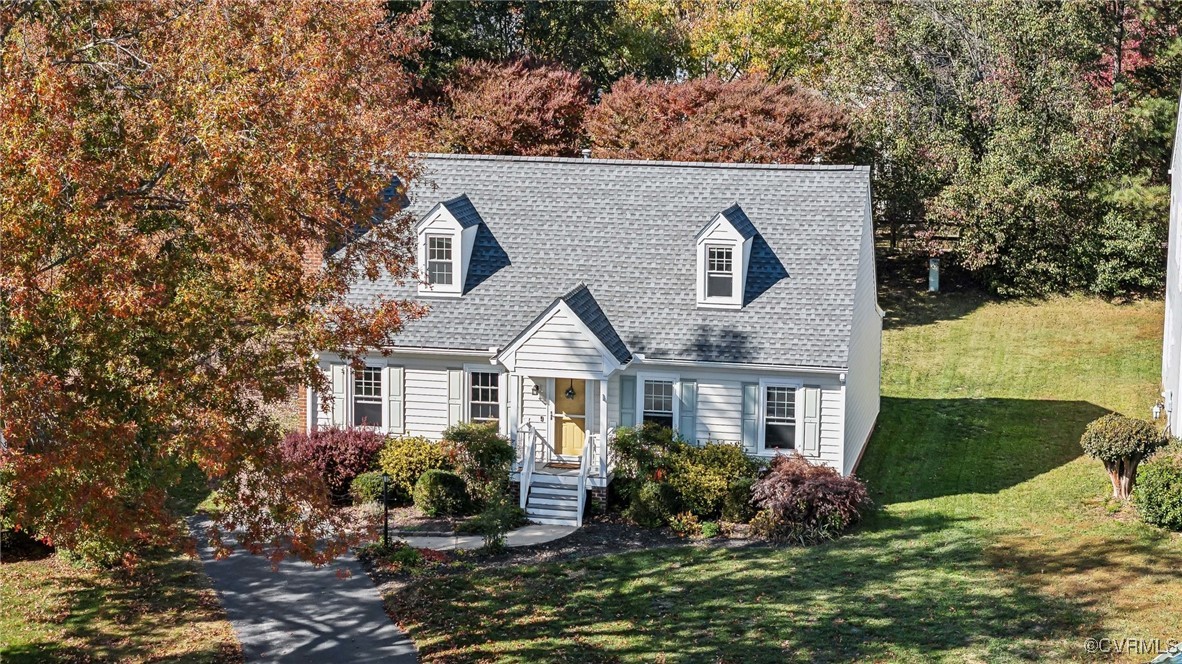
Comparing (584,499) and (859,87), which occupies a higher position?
(859,87)

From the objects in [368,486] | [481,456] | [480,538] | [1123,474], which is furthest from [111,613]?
[1123,474]

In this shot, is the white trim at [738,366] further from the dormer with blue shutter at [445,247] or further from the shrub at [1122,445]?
the shrub at [1122,445]

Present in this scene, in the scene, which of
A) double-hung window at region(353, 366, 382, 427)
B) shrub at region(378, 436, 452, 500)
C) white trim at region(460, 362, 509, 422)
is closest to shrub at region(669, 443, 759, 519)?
white trim at region(460, 362, 509, 422)

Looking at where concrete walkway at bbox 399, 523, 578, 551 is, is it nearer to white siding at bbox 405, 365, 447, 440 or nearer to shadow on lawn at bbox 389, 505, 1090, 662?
shadow on lawn at bbox 389, 505, 1090, 662

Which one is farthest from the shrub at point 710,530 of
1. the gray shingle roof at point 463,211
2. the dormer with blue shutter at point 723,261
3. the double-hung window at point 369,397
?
the gray shingle roof at point 463,211

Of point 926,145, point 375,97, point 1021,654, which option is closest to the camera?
point 1021,654

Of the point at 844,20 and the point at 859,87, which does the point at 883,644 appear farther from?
the point at 844,20

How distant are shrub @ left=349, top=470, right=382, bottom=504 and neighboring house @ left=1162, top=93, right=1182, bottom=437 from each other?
15446 millimetres

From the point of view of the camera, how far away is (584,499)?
26.0 meters

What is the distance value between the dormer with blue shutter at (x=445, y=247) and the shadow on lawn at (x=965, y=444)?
9.46 meters

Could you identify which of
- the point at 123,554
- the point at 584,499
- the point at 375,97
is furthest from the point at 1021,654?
the point at 375,97

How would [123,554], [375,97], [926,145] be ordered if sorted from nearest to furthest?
[123,554], [375,97], [926,145]

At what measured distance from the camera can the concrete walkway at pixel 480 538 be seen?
2469 centimetres

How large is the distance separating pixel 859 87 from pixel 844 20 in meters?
4.72
